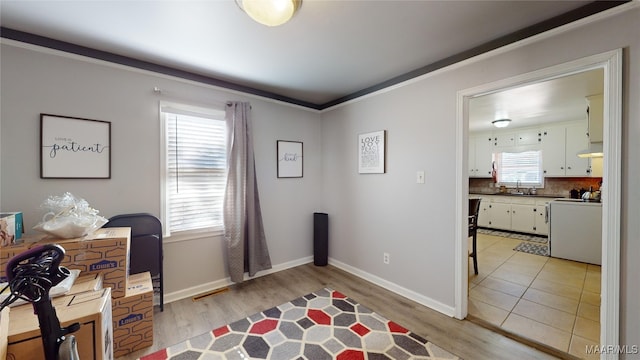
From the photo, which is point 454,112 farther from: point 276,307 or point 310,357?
point 276,307

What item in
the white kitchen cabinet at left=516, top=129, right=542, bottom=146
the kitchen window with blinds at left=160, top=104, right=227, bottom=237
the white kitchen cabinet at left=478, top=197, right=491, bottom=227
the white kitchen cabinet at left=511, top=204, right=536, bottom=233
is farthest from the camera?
the white kitchen cabinet at left=478, top=197, right=491, bottom=227

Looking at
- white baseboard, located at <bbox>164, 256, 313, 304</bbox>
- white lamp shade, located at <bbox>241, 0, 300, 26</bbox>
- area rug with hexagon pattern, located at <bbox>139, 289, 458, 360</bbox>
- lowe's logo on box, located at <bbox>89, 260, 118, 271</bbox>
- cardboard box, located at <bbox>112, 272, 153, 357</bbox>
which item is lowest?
area rug with hexagon pattern, located at <bbox>139, 289, 458, 360</bbox>

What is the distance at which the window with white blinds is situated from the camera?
5.39 meters

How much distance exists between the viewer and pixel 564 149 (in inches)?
195

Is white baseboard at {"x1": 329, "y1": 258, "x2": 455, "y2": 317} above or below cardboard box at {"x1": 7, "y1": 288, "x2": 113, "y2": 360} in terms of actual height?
below

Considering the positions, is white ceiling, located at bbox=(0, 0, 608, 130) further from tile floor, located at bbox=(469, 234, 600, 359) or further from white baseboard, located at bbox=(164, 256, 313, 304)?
tile floor, located at bbox=(469, 234, 600, 359)

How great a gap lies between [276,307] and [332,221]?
1.49m

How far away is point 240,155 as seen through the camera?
2.89 meters

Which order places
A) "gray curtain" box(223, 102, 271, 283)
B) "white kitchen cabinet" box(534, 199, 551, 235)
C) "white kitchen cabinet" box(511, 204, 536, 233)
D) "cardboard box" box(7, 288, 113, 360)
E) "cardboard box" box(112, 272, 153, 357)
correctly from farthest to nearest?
"white kitchen cabinet" box(511, 204, 536, 233) → "white kitchen cabinet" box(534, 199, 551, 235) → "gray curtain" box(223, 102, 271, 283) → "cardboard box" box(112, 272, 153, 357) → "cardboard box" box(7, 288, 113, 360)

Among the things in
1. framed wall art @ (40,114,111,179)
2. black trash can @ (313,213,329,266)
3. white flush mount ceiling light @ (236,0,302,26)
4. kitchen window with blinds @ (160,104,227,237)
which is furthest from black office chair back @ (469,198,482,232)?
framed wall art @ (40,114,111,179)

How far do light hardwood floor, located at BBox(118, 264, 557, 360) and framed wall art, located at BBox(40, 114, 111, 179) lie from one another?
56.2 inches

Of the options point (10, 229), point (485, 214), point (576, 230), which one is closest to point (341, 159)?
point (10, 229)

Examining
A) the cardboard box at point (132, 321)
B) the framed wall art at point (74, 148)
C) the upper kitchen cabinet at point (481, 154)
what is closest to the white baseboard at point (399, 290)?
the cardboard box at point (132, 321)

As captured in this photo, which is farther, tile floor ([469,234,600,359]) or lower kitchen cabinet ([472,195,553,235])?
lower kitchen cabinet ([472,195,553,235])
